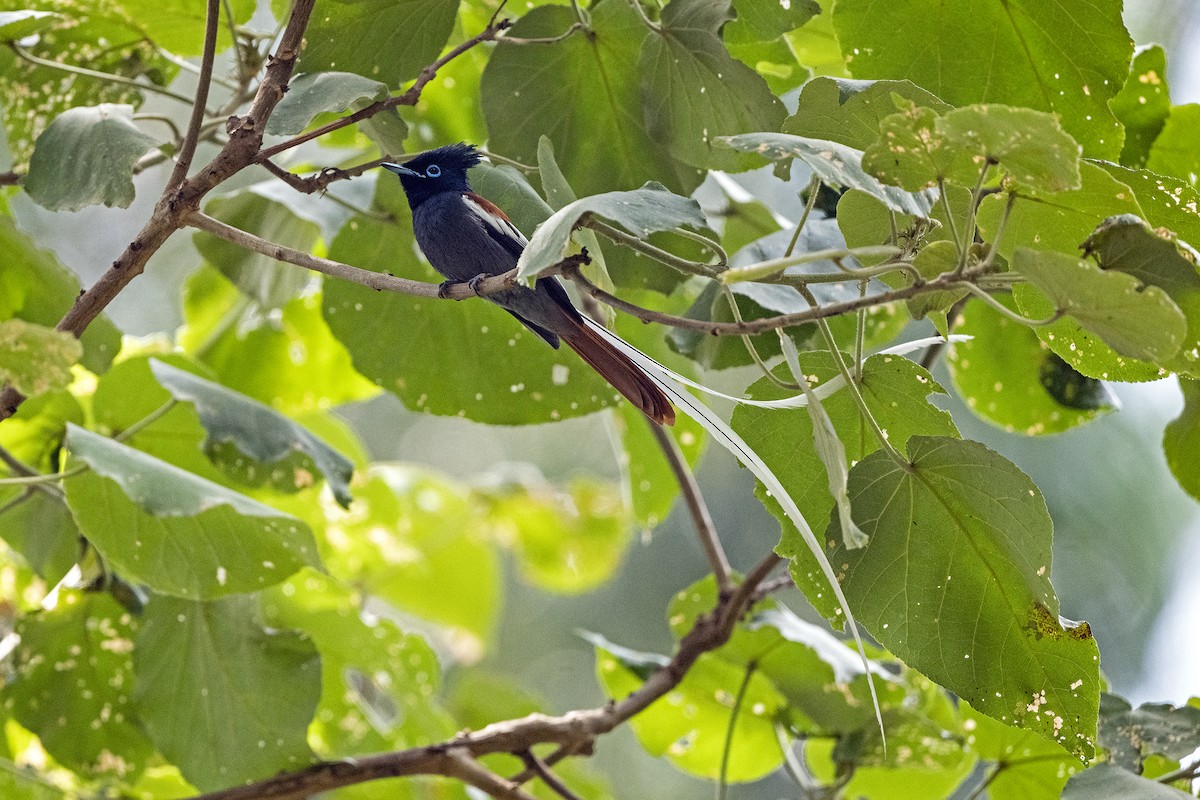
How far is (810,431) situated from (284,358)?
3.47 feet

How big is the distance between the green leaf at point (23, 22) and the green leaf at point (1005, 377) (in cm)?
122

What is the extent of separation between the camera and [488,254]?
104 cm

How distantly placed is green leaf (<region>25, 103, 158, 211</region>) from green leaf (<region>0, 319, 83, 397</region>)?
30 centimetres

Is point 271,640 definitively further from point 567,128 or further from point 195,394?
point 567,128

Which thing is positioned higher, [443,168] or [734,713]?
[443,168]

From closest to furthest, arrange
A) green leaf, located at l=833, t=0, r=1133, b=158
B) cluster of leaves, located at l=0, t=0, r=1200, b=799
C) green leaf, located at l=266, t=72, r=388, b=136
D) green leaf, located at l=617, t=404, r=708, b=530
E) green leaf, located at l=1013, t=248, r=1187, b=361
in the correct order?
1. green leaf, located at l=1013, t=248, r=1187, b=361
2. cluster of leaves, located at l=0, t=0, r=1200, b=799
3. green leaf, located at l=266, t=72, r=388, b=136
4. green leaf, located at l=833, t=0, r=1133, b=158
5. green leaf, located at l=617, t=404, r=708, b=530

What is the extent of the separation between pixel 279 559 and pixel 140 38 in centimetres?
71

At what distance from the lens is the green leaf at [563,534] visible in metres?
2.66

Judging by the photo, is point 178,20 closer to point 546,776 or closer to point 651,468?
point 651,468

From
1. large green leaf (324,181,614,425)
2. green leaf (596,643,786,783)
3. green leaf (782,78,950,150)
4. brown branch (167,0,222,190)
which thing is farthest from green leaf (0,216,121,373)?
green leaf (782,78,950,150)

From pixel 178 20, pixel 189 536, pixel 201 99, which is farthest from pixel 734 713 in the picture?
pixel 178 20

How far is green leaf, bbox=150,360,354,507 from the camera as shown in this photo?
115 centimetres

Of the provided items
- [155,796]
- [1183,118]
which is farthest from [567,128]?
[155,796]

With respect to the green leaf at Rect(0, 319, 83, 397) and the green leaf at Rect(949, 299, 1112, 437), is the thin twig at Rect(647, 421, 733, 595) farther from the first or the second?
the green leaf at Rect(0, 319, 83, 397)
